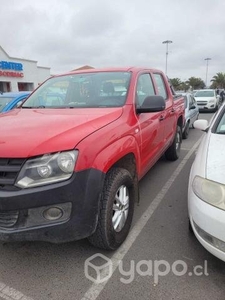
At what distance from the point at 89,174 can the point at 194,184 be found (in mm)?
935

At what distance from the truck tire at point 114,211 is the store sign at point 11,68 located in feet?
78.6

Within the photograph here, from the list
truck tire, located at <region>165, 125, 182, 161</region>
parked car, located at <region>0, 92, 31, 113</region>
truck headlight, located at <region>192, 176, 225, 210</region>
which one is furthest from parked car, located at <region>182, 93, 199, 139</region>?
truck headlight, located at <region>192, 176, 225, 210</region>

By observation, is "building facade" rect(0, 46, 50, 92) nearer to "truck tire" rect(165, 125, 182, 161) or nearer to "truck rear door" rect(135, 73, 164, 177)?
"truck tire" rect(165, 125, 182, 161)

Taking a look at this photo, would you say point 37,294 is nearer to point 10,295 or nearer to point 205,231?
point 10,295

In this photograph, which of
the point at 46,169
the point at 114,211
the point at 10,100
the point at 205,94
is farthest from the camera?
the point at 205,94

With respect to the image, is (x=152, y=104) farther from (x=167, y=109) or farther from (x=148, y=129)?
(x=167, y=109)

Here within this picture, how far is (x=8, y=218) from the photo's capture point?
2.09 m

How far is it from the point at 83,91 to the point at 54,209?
184 centimetres

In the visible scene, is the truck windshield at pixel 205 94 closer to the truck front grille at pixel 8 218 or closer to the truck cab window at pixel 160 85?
the truck cab window at pixel 160 85

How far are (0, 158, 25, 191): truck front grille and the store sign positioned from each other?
2411 cm

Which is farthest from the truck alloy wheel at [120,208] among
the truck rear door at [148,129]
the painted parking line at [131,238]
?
the truck rear door at [148,129]

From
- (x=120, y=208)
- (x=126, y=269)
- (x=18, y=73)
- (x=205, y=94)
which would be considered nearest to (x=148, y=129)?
(x=120, y=208)

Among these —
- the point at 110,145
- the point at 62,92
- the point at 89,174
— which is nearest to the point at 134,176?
the point at 110,145

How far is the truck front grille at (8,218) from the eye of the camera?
2043 millimetres
